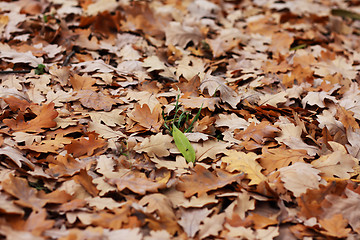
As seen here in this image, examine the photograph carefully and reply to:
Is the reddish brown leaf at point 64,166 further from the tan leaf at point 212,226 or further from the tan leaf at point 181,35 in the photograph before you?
the tan leaf at point 181,35

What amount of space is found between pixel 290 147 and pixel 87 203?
1.24m

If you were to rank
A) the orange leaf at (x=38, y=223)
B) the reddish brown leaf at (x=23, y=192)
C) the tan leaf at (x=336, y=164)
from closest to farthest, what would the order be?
1. the orange leaf at (x=38, y=223)
2. the reddish brown leaf at (x=23, y=192)
3. the tan leaf at (x=336, y=164)

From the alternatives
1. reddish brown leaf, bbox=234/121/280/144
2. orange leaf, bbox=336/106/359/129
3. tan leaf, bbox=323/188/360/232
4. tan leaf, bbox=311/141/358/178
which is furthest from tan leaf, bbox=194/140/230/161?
orange leaf, bbox=336/106/359/129

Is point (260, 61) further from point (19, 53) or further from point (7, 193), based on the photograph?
point (7, 193)

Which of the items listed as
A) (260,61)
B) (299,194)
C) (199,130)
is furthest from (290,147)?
(260,61)

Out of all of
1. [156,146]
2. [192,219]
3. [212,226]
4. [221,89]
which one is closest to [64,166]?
[156,146]

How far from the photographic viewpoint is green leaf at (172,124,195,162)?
195 cm

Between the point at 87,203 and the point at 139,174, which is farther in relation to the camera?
the point at 139,174

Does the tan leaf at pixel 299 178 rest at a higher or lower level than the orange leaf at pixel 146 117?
lower

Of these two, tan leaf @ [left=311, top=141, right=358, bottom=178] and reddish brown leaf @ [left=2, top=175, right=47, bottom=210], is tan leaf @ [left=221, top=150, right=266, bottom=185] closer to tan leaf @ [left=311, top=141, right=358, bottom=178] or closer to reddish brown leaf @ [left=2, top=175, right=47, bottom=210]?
tan leaf @ [left=311, top=141, right=358, bottom=178]

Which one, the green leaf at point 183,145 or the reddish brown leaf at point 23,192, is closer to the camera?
the reddish brown leaf at point 23,192

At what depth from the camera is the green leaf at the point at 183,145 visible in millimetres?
1947

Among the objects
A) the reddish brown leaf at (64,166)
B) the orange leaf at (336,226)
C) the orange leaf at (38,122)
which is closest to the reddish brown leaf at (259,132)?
the orange leaf at (336,226)

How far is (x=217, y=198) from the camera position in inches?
69.1
